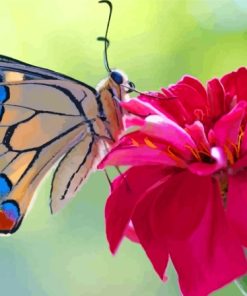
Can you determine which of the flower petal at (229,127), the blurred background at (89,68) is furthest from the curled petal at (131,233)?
the blurred background at (89,68)

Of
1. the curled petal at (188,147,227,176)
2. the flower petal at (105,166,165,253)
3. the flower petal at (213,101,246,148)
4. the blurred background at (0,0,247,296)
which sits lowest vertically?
the blurred background at (0,0,247,296)

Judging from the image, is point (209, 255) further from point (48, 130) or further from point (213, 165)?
point (48, 130)

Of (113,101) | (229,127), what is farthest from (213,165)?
(113,101)

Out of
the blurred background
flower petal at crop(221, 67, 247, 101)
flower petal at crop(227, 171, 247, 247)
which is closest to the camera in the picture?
flower petal at crop(227, 171, 247, 247)

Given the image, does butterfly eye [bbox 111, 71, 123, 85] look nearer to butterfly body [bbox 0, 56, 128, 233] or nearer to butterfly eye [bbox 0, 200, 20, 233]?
butterfly body [bbox 0, 56, 128, 233]

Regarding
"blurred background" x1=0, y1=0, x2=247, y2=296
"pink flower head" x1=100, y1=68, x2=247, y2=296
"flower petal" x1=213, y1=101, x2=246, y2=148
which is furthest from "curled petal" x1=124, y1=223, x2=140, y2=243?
"blurred background" x1=0, y1=0, x2=247, y2=296

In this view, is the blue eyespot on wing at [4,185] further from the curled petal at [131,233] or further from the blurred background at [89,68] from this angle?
the blurred background at [89,68]
